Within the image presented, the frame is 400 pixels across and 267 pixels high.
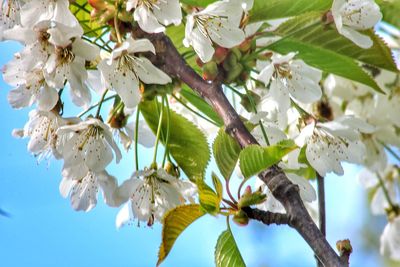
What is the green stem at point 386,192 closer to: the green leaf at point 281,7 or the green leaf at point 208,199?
the green leaf at point 281,7

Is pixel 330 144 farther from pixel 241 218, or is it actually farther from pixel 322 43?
pixel 241 218

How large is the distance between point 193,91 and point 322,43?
24 cm

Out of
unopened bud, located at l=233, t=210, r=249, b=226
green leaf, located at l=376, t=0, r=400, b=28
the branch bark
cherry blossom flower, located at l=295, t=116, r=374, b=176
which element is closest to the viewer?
the branch bark

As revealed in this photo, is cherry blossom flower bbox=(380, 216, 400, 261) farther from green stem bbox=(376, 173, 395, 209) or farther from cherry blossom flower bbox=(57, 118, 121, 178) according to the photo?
cherry blossom flower bbox=(57, 118, 121, 178)

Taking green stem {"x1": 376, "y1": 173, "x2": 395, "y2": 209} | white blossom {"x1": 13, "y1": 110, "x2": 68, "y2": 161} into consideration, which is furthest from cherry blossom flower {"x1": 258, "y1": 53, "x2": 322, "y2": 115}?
green stem {"x1": 376, "y1": 173, "x2": 395, "y2": 209}

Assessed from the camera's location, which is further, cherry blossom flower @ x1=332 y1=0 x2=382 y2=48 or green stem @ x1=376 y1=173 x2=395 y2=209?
green stem @ x1=376 y1=173 x2=395 y2=209

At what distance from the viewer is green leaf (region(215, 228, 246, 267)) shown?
91cm

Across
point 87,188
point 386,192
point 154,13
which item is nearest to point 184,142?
point 87,188

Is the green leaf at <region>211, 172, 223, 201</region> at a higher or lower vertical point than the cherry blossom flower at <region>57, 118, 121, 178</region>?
higher

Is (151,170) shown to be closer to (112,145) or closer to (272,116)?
(112,145)

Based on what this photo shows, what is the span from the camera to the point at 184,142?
1220 millimetres

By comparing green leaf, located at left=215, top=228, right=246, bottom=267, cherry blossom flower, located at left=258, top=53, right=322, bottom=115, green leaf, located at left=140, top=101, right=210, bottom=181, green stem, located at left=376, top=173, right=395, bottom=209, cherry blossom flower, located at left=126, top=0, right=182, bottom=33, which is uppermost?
cherry blossom flower, located at left=126, top=0, right=182, bottom=33

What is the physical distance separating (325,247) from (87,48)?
428 mm

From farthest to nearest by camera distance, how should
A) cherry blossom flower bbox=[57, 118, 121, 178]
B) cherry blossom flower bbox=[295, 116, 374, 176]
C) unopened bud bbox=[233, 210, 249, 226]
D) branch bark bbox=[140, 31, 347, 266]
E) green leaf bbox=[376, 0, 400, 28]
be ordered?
1. green leaf bbox=[376, 0, 400, 28]
2. cherry blossom flower bbox=[295, 116, 374, 176]
3. cherry blossom flower bbox=[57, 118, 121, 178]
4. unopened bud bbox=[233, 210, 249, 226]
5. branch bark bbox=[140, 31, 347, 266]
